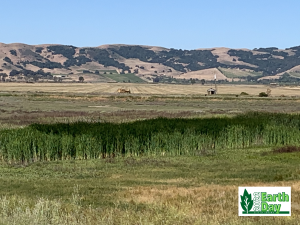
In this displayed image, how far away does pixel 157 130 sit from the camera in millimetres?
46656

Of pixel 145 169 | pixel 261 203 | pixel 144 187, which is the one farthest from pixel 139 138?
pixel 261 203

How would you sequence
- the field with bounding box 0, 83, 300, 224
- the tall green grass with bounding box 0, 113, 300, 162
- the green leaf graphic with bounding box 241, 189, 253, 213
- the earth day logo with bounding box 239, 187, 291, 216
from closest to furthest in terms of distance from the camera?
the green leaf graphic with bounding box 241, 189, 253, 213, the earth day logo with bounding box 239, 187, 291, 216, the field with bounding box 0, 83, 300, 224, the tall green grass with bounding box 0, 113, 300, 162

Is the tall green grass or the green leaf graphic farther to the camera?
the tall green grass

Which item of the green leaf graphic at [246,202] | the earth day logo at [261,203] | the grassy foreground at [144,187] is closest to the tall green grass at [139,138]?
the grassy foreground at [144,187]

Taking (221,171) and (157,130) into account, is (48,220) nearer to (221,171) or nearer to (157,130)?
(221,171)

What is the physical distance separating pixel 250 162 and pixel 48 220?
79.0 feet

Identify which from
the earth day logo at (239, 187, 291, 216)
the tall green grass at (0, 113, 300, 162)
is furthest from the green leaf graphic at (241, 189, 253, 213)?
the tall green grass at (0, 113, 300, 162)

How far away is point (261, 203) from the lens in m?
18.3

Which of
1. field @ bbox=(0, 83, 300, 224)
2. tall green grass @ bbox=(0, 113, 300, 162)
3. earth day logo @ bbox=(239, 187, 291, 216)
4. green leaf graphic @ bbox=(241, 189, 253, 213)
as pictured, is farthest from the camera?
tall green grass @ bbox=(0, 113, 300, 162)

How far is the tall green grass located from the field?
0.09 meters

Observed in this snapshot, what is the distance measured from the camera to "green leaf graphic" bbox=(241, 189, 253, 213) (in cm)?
1786

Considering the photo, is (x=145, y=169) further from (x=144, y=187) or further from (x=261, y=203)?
(x=261, y=203)

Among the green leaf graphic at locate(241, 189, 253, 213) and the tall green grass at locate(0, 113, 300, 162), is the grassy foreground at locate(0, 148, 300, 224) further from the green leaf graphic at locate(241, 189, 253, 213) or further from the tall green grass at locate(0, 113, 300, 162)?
the tall green grass at locate(0, 113, 300, 162)

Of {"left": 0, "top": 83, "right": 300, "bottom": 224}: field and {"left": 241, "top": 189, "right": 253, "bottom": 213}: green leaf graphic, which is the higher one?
{"left": 241, "top": 189, "right": 253, "bottom": 213}: green leaf graphic
